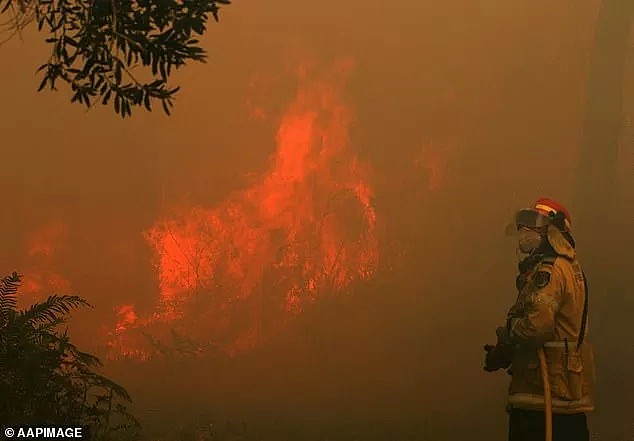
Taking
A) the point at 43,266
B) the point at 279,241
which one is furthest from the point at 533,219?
the point at 43,266

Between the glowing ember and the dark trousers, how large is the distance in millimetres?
3363

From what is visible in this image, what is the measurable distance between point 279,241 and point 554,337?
145 inches

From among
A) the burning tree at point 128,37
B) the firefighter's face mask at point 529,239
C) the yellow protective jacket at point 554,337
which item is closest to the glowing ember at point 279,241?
the firefighter's face mask at point 529,239

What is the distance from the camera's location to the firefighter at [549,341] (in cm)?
437

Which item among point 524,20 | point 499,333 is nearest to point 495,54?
point 524,20

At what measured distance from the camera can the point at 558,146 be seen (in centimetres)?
788

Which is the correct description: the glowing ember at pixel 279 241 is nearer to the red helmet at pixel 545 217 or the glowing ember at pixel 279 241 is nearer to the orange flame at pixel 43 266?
the orange flame at pixel 43 266

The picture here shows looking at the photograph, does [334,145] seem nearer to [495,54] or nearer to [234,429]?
[495,54]

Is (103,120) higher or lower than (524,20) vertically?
lower

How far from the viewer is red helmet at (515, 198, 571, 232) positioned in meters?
4.59

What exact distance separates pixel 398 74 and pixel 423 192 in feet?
3.82

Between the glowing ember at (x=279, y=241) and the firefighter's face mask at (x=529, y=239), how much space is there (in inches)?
126

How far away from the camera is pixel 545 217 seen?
459 centimetres

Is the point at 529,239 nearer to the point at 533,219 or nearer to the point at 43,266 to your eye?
the point at 533,219
